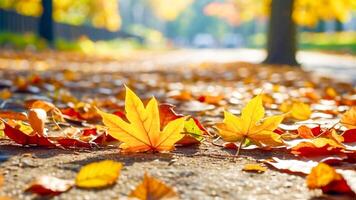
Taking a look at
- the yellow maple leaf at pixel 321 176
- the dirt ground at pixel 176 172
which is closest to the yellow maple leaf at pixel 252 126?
the dirt ground at pixel 176 172

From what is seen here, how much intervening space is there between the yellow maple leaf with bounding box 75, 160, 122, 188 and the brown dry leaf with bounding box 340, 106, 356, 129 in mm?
1001

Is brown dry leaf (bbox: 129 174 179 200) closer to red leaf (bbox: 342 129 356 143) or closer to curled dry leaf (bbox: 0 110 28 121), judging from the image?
red leaf (bbox: 342 129 356 143)

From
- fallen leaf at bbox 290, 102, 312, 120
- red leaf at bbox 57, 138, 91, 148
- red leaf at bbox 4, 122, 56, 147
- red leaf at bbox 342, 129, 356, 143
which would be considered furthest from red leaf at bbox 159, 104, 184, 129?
fallen leaf at bbox 290, 102, 312, 120

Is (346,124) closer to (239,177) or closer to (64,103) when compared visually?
(239,177)

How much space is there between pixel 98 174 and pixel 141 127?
0.96 feet

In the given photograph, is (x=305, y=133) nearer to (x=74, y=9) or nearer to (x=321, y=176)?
(x=321, y=176)

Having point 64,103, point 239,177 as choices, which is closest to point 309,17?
point 64,103

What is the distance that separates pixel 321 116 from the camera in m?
2.67

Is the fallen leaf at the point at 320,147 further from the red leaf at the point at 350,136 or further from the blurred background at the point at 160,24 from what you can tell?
the blurred background at the point at 160,24

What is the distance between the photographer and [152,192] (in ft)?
3.58

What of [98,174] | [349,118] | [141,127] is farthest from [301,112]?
[98,174]

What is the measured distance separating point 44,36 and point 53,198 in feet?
62.4

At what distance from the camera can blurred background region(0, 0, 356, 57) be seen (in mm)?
14656

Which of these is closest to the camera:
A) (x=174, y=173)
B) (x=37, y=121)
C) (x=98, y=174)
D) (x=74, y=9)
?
(x=98, y=174)
